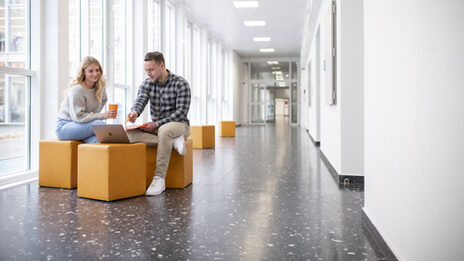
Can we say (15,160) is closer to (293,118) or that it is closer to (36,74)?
(36,74)

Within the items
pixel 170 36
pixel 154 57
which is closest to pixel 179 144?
pixel 154 57

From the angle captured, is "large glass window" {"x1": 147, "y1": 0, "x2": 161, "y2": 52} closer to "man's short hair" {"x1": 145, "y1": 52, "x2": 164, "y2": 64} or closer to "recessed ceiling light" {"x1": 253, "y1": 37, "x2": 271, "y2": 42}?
"man's short hair" {"x1": 145, "y1": 52, "x2": 164, "y2": 64}

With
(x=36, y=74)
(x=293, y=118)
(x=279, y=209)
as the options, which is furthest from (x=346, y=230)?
(x=293, y=118)

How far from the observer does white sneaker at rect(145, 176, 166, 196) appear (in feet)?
11.2

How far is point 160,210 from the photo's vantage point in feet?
9.51

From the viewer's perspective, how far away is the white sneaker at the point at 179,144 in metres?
3.60

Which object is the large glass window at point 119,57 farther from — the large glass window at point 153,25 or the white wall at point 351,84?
the white wall at point 351,84

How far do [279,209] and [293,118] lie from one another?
1947 centimetres

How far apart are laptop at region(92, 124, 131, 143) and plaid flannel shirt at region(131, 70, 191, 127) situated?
1.55 feet

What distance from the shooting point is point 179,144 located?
3621 mm

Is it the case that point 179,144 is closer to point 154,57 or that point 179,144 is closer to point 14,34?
point 154,57

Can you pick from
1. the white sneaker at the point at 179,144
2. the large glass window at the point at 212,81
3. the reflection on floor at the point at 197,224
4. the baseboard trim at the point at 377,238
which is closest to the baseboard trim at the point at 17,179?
the reflection on floor at the point at 197,224

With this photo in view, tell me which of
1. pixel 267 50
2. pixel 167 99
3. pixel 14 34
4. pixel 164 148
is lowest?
pixel 164 148

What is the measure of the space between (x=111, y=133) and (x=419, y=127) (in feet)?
8.87
